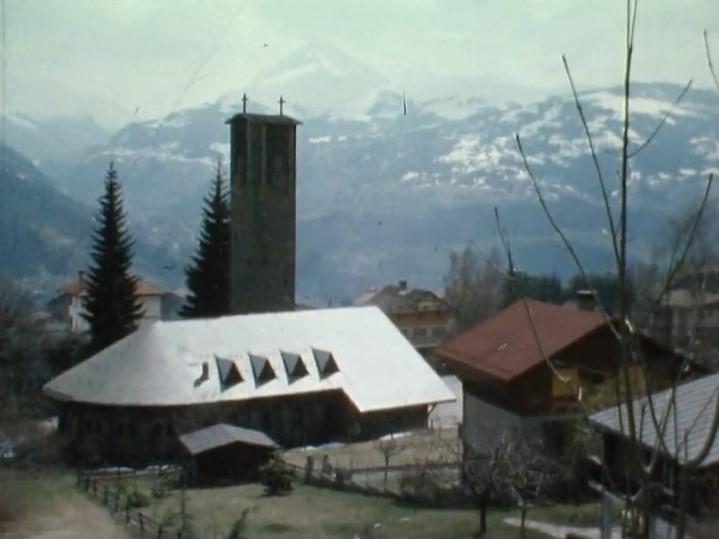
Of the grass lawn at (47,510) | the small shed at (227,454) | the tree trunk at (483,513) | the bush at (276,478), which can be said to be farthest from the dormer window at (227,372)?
the tree trunk at (483,513)

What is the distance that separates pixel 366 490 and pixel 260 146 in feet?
19.5

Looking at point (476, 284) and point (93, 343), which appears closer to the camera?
point (476, 284)

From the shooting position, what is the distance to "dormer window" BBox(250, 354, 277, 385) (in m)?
9.47

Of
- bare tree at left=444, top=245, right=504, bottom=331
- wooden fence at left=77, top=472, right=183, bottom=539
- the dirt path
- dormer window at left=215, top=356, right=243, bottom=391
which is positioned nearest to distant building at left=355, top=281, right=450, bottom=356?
bare tree at left=444, top=245, right=504, bottom=331

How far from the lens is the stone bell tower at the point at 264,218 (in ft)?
→ 37.2

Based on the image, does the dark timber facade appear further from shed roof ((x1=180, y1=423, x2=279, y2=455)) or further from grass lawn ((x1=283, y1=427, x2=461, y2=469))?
shed roof ((x1=180, y1=423, x2=279, y2=455))

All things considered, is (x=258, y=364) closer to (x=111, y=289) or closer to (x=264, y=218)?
(x=111, y=289)

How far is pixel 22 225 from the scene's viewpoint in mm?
6125

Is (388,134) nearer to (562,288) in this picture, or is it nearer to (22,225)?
(562,288)

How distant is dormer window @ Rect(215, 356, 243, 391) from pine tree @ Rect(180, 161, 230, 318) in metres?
1.67

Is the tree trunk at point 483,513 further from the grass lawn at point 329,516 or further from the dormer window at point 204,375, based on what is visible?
the dormer window at point 204,375

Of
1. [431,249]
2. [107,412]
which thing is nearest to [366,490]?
[431,249]

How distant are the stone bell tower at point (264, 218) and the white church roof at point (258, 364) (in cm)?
91

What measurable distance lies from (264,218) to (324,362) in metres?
2.22
